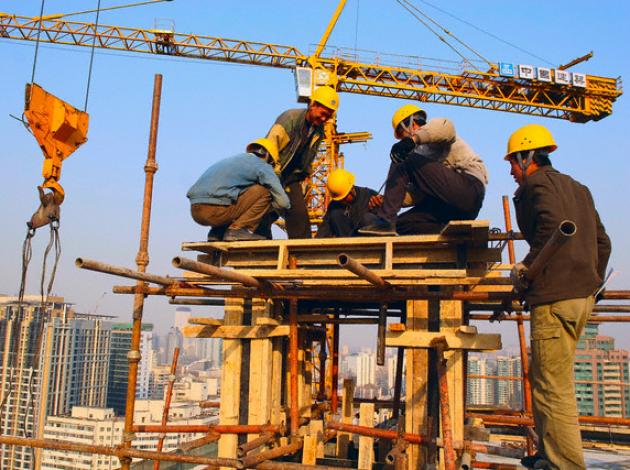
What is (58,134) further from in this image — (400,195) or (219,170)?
(400,195)

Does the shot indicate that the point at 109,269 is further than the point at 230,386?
No

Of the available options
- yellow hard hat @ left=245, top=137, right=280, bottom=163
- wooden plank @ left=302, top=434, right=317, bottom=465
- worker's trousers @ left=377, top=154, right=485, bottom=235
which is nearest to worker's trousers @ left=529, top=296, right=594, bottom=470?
worker's trousers @ left=377, top=154, right=485, bottom=235

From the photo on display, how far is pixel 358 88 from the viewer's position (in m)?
39.1

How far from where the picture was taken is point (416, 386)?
6062mm

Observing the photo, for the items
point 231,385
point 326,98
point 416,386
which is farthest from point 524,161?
point 231,385

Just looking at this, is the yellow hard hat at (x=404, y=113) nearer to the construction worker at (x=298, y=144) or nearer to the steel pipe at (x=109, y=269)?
the construction worker at (x=298, y=144)

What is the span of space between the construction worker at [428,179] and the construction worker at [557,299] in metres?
1.57

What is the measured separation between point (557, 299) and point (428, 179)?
218 centimetres

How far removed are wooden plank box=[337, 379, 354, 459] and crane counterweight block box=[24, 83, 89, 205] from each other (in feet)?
15.6

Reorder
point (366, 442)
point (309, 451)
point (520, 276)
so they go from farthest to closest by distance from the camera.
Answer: point (309, 451) → point (366, 442) → point (520, 276)

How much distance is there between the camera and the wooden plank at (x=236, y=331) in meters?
6.81

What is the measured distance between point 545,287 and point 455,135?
2616 mm

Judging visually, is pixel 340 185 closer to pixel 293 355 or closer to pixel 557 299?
pixel 293 355

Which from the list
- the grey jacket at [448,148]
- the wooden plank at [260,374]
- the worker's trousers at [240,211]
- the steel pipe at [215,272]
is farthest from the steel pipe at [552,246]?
the worker's trousers at [240,211]
